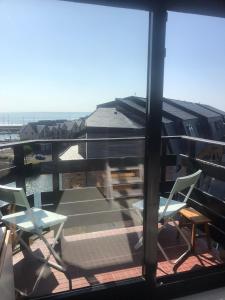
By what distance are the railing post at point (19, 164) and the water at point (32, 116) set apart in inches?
28.3

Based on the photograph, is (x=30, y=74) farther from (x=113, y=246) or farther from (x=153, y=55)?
(x=113, y=246)

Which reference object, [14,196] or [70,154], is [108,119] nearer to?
[70,154]

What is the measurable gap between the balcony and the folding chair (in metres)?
0.09

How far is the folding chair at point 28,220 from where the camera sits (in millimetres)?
2066

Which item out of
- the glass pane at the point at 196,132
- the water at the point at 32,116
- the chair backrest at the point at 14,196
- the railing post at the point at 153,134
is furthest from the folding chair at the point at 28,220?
the glass pane at the point at 196,132

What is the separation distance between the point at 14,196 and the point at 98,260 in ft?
2.93

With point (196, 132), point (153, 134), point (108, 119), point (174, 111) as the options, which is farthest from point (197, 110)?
point (153, 134)

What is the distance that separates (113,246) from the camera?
258 cm

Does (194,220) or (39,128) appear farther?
(194,220)

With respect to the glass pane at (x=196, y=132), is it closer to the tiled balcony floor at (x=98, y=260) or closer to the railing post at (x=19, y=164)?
the tiled balcony floor at (x=98, y=260)

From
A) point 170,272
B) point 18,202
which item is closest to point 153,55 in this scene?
point 18,202

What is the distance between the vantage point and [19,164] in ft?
8.49

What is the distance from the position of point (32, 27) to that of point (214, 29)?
1.22 m

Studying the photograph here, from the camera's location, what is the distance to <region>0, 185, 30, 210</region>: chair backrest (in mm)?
2004
